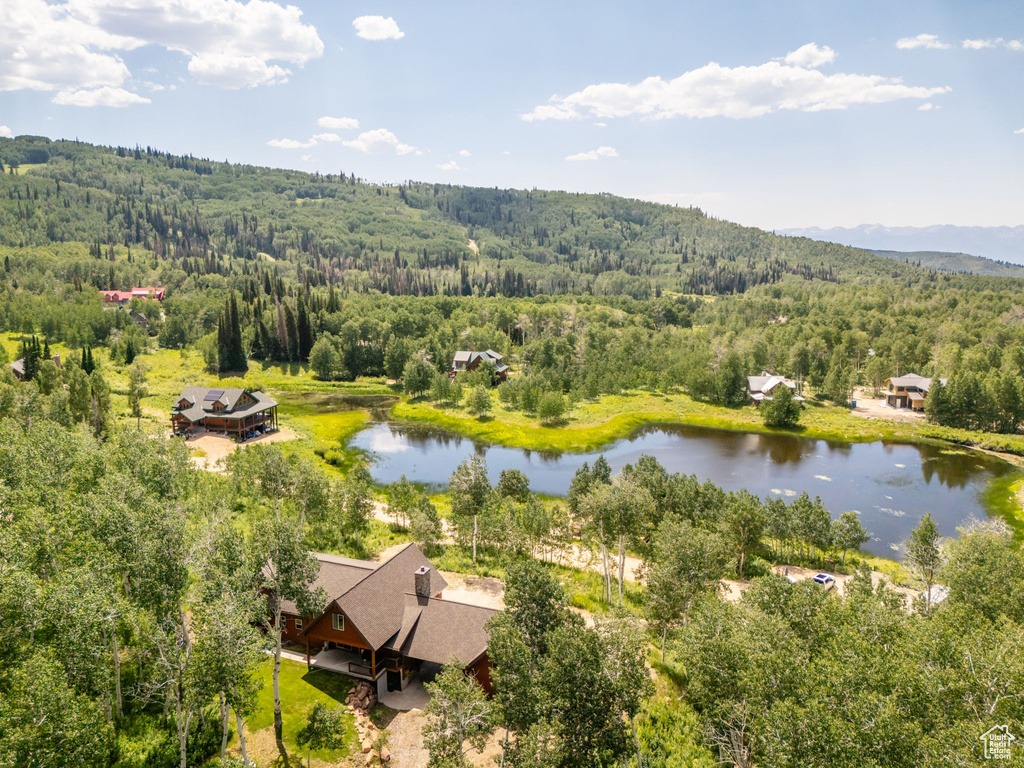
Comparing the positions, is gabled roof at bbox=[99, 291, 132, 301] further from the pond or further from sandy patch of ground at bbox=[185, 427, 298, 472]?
the pond

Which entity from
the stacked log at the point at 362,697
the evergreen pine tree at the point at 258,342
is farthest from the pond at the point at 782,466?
the evergreen pine tree at the point at 258,342

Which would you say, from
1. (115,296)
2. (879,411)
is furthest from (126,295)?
(879,411)

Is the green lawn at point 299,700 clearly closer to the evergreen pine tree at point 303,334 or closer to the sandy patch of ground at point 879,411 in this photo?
the sandy patch of ground at point 879,411

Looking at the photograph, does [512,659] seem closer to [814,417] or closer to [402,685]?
[402,685]

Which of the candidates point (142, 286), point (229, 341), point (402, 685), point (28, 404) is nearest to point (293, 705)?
point (402, 685)

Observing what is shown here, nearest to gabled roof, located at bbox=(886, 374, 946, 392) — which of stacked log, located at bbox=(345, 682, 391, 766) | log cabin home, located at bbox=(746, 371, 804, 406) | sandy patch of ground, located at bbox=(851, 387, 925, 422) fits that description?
sandy patch of ground, located at bbox=(851, 387, 925, 422)
